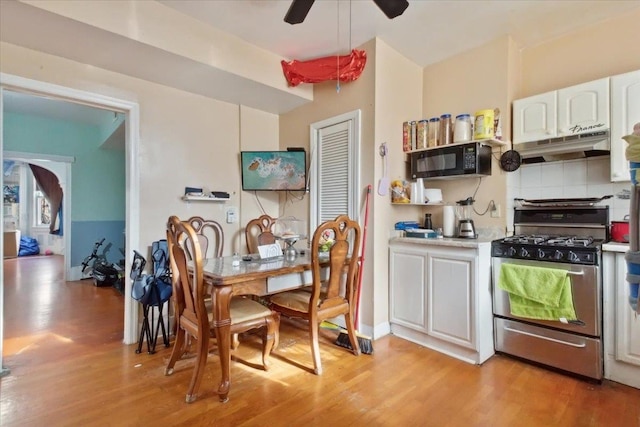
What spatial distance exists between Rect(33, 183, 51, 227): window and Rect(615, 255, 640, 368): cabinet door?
1113cm

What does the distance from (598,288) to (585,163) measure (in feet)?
3.52

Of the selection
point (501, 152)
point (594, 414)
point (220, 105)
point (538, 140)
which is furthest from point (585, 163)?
point (220, 105)

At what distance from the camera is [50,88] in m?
2.34

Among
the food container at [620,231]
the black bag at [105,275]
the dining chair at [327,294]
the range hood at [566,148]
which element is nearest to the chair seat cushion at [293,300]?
the dining chair at [327,294]

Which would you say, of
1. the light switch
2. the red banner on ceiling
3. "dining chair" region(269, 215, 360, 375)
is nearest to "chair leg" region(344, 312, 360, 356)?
"dining chair" region(269, 215, 360, 375)

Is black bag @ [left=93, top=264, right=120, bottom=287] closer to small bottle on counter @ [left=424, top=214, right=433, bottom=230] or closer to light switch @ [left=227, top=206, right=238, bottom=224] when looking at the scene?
light switch @ [left=227, top=206, right=238, bottom=224]

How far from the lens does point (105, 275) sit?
475cm

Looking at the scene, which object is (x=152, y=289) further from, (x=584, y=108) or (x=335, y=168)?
(x=584, y=108)

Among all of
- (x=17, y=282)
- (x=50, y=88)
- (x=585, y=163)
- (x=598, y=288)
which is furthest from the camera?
(x=17, y=282)

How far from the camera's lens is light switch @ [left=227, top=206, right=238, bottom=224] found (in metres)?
3.40

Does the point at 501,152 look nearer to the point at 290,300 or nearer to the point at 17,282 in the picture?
the point at 290,300

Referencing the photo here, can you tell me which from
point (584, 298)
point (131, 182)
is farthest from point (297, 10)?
point (584, 298)

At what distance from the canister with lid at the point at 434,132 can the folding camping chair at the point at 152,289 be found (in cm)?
260

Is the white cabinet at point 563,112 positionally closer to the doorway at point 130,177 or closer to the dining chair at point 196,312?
the dining chair at point 196,312
